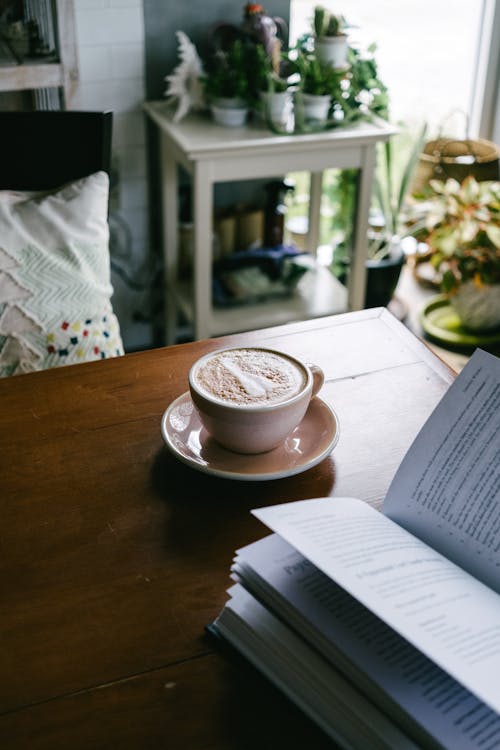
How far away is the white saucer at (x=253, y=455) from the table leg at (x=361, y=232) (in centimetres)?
147

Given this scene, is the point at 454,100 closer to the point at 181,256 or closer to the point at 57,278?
the point at 181,256

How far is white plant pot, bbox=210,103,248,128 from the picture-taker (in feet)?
7.67

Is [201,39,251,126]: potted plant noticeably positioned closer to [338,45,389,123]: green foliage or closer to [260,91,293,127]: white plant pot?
[260,91,293,127]: white plant pot

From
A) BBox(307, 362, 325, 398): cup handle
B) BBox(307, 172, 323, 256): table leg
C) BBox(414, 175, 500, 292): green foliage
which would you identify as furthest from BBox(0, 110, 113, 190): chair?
BBox(414, 175, 500, 292): green foliage

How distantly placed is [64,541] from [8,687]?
191 mm

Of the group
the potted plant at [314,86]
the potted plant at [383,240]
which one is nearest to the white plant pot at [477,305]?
the potted plant at [383,240]

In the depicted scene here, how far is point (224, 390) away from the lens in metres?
1.00

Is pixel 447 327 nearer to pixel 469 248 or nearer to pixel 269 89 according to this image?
pixel 469 248

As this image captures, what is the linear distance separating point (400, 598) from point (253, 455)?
0.36 m

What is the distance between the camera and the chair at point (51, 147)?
5.08ft

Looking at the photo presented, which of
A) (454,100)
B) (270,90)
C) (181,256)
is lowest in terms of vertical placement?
(181,256)

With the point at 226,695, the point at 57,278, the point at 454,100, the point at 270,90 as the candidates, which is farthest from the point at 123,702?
the point at 454,100

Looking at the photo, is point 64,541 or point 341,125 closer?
point 64,541

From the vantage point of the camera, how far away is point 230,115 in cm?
234
